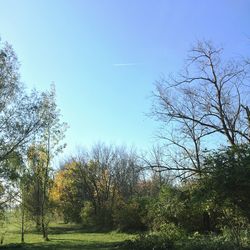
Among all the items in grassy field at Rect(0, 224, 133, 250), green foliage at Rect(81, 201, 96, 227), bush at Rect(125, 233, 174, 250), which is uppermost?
green foliage at Rect(81, 201, 96, 227)

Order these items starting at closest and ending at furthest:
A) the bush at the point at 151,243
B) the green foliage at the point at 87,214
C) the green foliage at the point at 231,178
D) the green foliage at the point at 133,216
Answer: the green foliage at the point at 231,178 → the bush at the point at 151,243 → the green foliage at the point at 133,216 → the green foliage at the point at 87,214

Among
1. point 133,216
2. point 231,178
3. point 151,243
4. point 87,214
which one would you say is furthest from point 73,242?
point 87,214

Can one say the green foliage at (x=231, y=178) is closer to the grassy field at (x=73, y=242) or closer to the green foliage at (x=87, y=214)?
the grassy field at (x=73, y=242)

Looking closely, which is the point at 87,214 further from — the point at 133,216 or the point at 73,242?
the point at 73,242

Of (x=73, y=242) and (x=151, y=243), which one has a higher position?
(x=73, y=242)

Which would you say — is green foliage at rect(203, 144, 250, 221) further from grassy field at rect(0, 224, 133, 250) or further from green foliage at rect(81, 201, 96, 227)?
green foliage at rect(81, 201, 96, 227)

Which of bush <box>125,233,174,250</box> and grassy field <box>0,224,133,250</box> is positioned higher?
grassy field <box>0,224,133,250</box>

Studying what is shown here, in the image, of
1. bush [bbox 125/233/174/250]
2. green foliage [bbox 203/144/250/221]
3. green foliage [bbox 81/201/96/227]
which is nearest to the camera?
green foliage [bbox 203/144/250/221]

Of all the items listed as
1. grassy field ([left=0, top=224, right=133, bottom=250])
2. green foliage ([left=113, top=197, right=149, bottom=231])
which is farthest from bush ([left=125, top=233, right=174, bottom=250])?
green foliage ([left=113, top=197, right=149, bottom=231])

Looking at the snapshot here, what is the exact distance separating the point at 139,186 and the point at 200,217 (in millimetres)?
35348

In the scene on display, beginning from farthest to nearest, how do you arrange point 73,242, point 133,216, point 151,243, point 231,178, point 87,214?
point 87,214 → point 133,216 → point 73,242 → point 151,243 → point 231,178

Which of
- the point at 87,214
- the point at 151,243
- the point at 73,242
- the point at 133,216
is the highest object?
the point at 87,214

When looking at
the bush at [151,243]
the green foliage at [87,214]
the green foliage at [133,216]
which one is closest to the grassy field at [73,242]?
the bush at [151,243]

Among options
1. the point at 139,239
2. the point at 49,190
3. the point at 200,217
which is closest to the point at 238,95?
the point at 200,217
